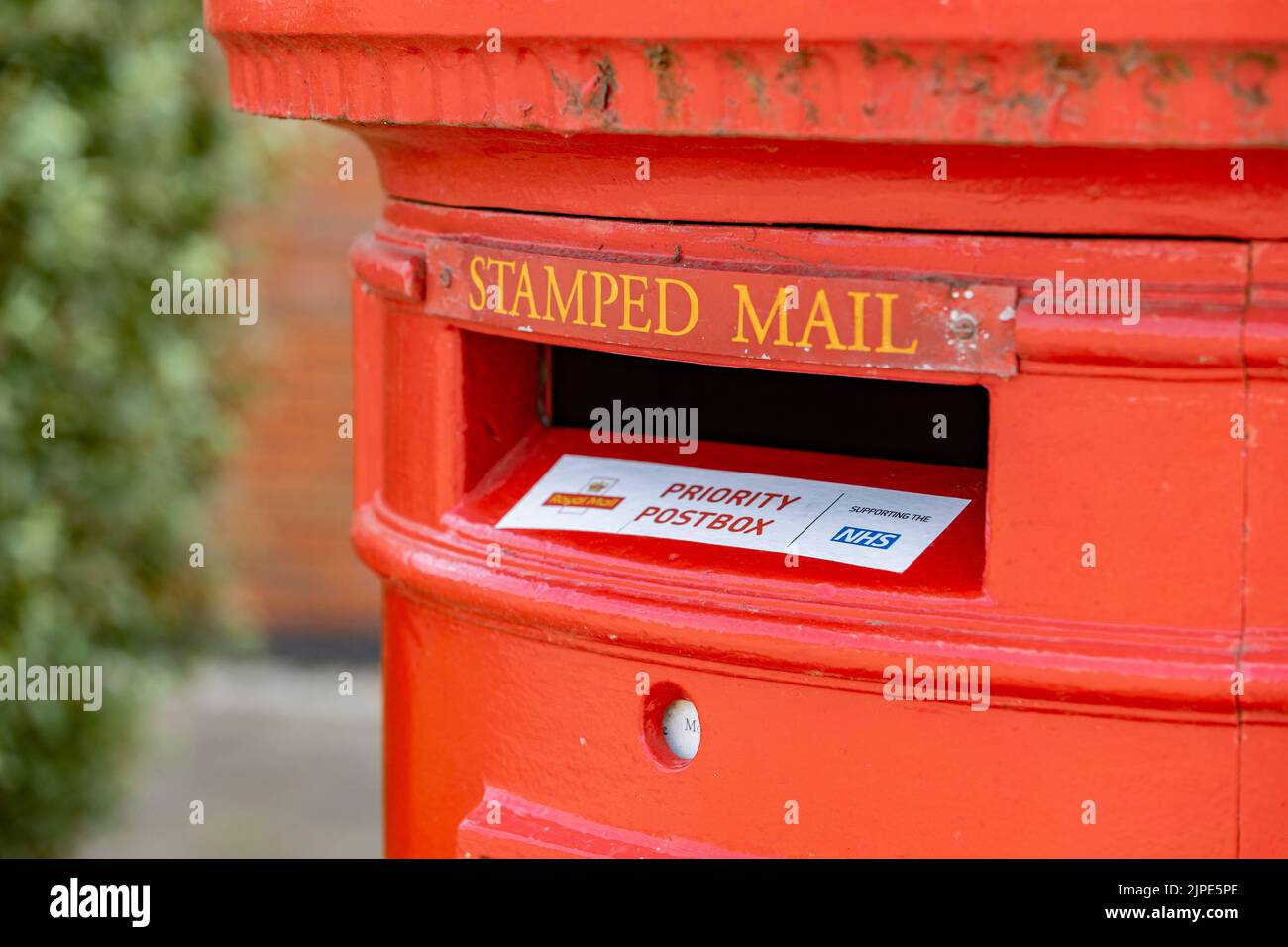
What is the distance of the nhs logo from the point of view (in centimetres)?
155

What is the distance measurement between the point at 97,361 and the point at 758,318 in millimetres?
2772

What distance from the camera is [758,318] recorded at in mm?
1462

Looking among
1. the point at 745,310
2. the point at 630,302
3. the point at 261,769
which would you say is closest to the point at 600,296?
the point at 630,302

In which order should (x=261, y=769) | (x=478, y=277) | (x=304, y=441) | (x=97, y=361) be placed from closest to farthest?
(x=478, y=277), (x=97, y=361), (x=261, y=769), (x=304, y=441)

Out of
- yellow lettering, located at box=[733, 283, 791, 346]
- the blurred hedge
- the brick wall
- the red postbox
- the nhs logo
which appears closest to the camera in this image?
the red postbox

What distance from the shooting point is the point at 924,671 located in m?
1.45

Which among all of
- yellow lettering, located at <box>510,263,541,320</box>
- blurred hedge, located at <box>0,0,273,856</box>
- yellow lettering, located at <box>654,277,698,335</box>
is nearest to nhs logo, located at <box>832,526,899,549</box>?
yellow lettering, located at <box>654,277,698,335</box>

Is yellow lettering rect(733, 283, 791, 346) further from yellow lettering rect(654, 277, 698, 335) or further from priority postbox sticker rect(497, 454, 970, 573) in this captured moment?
priority postbox sticker rect(497, 454, 970, 573)

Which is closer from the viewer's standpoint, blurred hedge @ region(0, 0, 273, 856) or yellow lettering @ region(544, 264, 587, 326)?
yellow lettering @ region(544, 264, 587, 326)

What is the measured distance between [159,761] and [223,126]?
191 cm

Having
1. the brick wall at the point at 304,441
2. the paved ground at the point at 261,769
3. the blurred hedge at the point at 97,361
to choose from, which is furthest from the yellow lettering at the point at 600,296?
the brick wall at the point at 304,441

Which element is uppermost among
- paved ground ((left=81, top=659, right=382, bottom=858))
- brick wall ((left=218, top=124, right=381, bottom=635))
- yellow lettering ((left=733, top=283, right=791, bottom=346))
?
yellow lettering ((left=733, top=283, right=791, bottom=346))

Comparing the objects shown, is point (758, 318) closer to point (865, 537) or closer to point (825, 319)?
point (825, 319)

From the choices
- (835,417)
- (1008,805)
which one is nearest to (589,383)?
(835,417)
